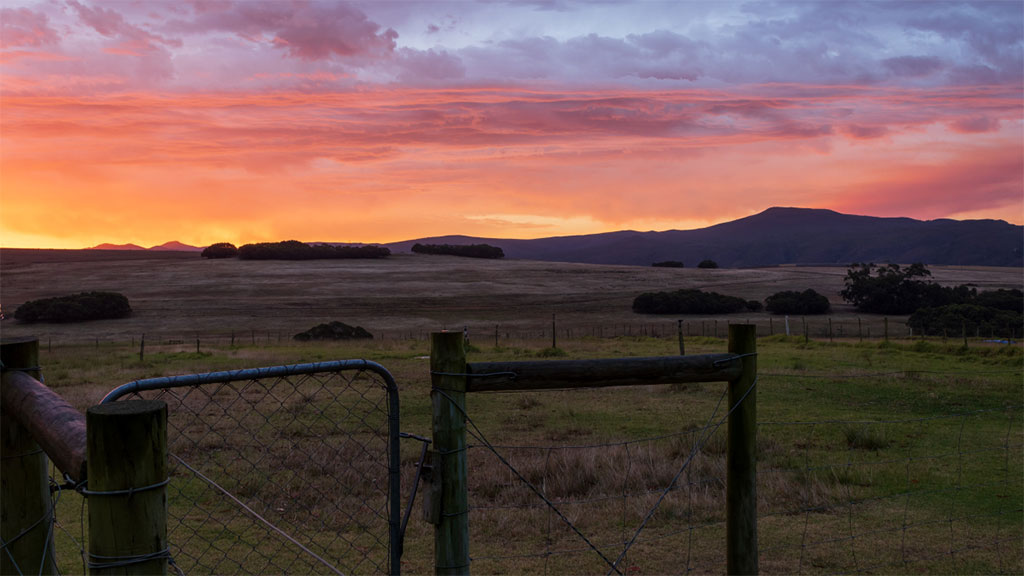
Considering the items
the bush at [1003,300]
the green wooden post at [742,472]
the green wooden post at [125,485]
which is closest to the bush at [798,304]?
the bush at [1003,300]

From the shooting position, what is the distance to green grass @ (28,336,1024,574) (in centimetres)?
682

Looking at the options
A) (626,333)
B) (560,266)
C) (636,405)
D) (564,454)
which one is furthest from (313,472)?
(560,266)

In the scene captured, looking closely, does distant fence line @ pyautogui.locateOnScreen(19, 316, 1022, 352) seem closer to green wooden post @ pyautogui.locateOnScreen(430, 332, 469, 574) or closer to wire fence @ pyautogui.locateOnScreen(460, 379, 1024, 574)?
wire fence @ pyautogui.locateOnScreen(460, 379, 1024, 574)

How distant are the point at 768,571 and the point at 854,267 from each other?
72874 mm

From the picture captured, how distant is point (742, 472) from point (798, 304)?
206 ft

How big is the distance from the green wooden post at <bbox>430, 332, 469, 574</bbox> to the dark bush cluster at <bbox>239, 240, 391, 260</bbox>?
3788 inches

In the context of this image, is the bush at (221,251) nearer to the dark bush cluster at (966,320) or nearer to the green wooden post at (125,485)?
the dark bush cluster at (966,320)

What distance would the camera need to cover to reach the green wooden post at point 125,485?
2047 mm

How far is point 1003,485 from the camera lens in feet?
29.6

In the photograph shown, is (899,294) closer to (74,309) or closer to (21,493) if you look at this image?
(74,309)

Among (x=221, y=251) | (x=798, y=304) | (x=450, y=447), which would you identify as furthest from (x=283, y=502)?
(x=221, y=251)

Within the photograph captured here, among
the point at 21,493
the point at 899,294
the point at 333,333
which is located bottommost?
the point at 333,333

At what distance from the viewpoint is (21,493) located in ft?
10.2

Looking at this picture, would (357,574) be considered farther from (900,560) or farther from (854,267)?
(854,267)
